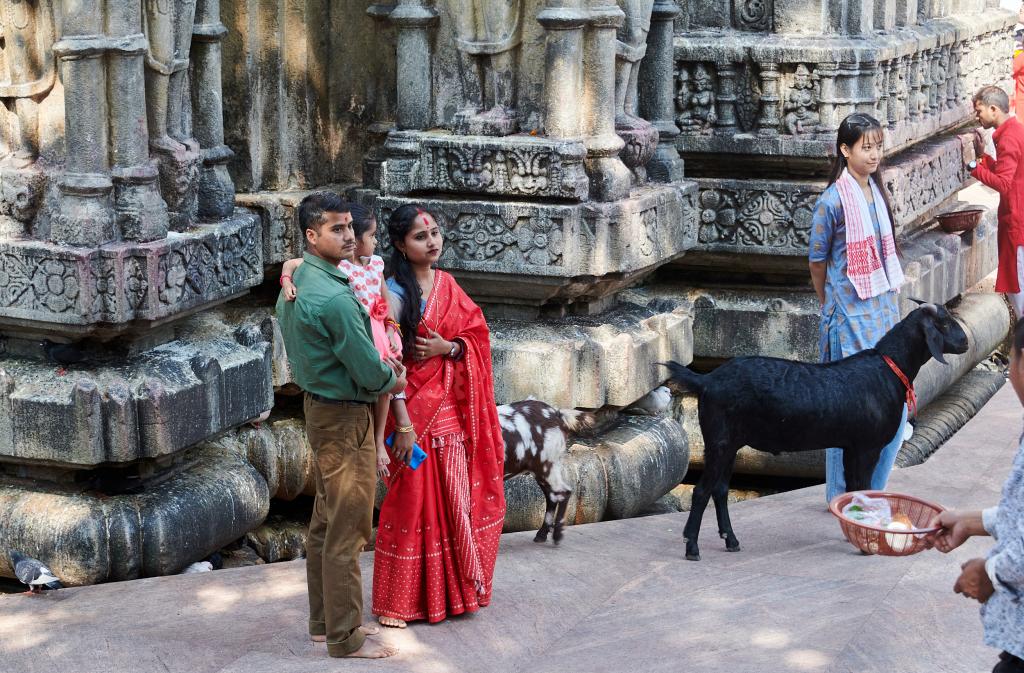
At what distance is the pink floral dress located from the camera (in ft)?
17.7

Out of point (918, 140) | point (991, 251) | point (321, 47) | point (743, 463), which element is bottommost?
point (743, 463)

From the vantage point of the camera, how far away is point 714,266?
8789 millimetres

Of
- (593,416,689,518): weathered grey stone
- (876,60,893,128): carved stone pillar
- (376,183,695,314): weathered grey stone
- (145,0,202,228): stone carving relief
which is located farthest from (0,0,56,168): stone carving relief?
(876,60,893,128): carved stone pillar

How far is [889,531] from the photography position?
17.3 ft

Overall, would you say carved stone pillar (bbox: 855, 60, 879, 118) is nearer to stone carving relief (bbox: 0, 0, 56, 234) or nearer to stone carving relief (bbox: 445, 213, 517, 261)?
stone carving relief (bbox: 445, 213, 517, 261)

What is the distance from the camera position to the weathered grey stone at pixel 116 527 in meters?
6.07

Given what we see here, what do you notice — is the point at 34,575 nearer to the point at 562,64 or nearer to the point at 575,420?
the point at 575,420

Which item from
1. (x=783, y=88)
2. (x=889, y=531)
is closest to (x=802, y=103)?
(x=783, y=88)

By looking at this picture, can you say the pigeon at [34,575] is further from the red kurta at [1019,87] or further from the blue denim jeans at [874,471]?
the red kurta at [1019,87]

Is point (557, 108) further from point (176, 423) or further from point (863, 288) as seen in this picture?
point (176, 423)

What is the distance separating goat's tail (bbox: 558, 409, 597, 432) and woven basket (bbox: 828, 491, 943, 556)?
1.28 metres

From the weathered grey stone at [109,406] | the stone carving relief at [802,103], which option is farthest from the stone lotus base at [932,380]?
the weathered grey stone at [109,406]

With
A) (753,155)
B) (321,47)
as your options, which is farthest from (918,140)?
(321,47)

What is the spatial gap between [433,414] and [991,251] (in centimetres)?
648
